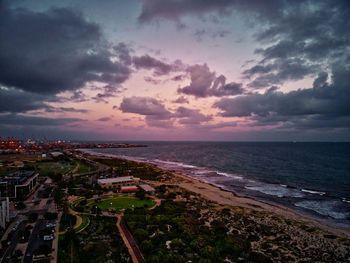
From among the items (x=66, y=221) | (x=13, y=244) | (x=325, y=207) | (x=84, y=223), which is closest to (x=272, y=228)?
(x=325, y=207)

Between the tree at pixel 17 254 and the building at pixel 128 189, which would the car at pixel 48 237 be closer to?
the tree at pixel 17 254

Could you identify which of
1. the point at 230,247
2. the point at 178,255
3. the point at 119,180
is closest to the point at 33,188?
the point at 119,180

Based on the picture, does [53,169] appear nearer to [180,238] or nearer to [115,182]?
[115,182]

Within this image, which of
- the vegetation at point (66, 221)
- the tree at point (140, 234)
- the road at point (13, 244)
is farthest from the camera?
the vegetation at point (66, 221)

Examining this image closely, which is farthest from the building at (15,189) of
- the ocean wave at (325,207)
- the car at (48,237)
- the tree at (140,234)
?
the ocean wave at (325,207)

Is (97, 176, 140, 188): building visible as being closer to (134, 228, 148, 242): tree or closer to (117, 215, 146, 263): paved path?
(117, 215, 146, 263): paved path

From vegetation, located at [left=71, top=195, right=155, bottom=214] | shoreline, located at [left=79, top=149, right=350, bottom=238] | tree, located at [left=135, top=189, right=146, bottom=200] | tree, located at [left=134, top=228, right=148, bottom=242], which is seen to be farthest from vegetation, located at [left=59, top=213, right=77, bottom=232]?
shoreline, located at [left=79, top=149, right=350, bottom=238]
